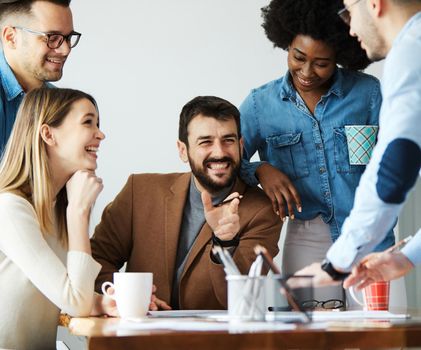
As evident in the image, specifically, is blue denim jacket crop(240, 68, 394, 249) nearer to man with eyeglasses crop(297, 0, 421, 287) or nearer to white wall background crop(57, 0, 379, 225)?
white wall background crop(57, 0, 379, 225)

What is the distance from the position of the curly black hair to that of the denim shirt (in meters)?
0.95

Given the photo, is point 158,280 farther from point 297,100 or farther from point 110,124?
point 110,124

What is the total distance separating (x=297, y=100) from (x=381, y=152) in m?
1.27

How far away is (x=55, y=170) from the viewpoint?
2.19m

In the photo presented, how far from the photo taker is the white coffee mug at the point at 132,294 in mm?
1709

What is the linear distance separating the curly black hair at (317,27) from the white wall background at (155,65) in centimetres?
62

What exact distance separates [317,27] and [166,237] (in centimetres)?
89

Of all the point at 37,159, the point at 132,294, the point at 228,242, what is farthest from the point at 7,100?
the point at 132,294

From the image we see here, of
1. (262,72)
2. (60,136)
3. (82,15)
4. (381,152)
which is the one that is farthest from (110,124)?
(381,152)

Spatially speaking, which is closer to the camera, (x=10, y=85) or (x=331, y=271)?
(x=331, y=271)

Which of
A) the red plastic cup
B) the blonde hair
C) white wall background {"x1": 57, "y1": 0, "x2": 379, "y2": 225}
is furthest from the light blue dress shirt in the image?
white wall background {"x1": 57, "y1": 0, "x2": 379, "y2": 225}

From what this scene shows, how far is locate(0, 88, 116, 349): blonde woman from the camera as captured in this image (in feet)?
6.15

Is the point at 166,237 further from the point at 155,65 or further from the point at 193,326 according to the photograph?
the point at 155,65

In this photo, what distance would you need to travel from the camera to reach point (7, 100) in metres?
2.76
